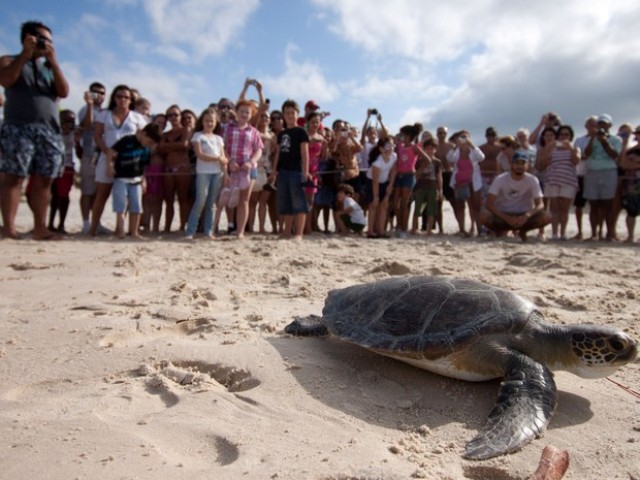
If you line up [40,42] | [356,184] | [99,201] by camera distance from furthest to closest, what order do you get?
1. [356,184]
2. [99,201]
3. [40,42]

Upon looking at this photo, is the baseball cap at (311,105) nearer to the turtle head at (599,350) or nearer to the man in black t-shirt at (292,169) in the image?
the man in black t-shirt at (292,169)

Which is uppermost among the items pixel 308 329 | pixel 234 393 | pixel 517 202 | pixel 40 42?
pixel 40 42

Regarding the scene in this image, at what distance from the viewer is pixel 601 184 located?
738cm

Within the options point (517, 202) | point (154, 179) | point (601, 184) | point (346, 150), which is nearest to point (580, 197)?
point (601, 184)

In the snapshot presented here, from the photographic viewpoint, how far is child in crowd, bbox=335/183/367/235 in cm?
757

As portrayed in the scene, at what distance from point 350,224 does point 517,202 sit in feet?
8.77

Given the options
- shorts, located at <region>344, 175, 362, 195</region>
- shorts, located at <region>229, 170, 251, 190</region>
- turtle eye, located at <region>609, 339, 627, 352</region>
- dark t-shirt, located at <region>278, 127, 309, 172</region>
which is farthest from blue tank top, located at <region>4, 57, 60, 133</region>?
turtle eye, located at <region>609, 339, 627, 352</region>

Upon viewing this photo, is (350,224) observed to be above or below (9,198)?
below

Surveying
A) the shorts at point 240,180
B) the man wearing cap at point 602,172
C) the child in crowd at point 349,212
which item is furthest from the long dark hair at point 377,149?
the man wearing cap at point 602,172

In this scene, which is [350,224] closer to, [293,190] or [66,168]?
[293,190]

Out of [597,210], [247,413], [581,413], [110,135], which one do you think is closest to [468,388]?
[581,413]

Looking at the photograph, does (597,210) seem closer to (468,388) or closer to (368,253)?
(368,253)

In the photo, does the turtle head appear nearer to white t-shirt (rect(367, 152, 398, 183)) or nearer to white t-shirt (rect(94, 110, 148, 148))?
white t-shirt (rect(367, 152, 398, 183))

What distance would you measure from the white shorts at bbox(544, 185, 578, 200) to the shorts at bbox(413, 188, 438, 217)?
1.80 m
